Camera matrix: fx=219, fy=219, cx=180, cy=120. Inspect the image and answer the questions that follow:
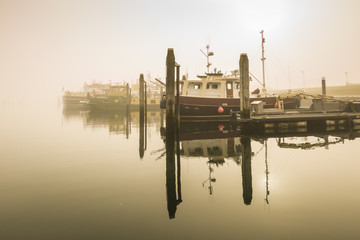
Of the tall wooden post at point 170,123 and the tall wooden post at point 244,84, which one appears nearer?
the tall wooden post at point 170,123

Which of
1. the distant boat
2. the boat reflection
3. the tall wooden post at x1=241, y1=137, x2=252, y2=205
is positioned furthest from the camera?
the distant boat

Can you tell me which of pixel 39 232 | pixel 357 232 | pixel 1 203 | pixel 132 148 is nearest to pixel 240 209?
pixel 357 232

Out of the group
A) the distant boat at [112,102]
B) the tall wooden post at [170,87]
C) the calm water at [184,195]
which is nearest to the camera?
the calm water at [184,195]

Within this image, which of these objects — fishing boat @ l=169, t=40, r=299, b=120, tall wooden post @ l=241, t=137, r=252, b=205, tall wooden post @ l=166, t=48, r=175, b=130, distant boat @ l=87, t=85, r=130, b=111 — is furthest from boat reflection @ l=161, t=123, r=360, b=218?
distant boat @ l=87, t=85, r=130, b=111

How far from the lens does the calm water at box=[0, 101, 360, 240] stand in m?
3.51

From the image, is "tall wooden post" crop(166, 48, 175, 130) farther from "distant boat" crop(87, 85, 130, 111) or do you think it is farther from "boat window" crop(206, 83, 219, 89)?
"distant boat" crop(87, 85, 130, 111)

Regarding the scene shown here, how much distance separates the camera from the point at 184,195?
5062 millimetres

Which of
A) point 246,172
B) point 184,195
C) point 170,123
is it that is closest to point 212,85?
point 170,123

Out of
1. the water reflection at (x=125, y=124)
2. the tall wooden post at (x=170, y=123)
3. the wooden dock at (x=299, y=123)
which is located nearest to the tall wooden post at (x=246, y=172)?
the tall wooden post at (x=170, y=123)

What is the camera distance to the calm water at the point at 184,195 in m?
3.51

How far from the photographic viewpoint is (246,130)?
12.9 metres

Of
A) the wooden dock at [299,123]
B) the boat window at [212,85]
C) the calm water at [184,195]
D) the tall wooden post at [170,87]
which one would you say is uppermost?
the boat window at [212,85]

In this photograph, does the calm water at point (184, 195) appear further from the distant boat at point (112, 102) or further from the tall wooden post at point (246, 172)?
the distant boat at point (112, 102)

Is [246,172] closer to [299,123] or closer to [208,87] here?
[299,123]
